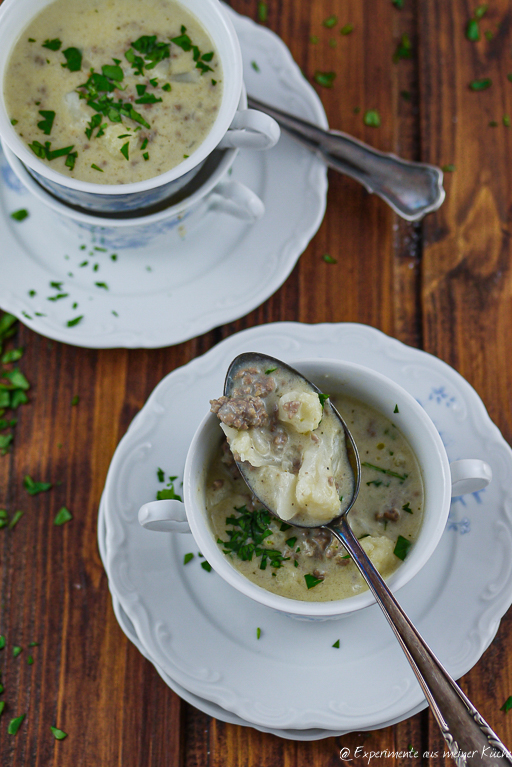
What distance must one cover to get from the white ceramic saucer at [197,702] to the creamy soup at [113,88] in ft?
3.93

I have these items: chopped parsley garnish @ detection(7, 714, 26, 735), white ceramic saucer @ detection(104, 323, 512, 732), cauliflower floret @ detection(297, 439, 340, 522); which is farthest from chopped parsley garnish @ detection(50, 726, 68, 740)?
cauliflower floret @ detection(297, 439, 340, 522)

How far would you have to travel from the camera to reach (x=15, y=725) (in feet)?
8.36

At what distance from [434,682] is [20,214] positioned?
2130 mm

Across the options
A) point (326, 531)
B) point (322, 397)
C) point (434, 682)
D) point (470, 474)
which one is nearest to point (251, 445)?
point (322, 397)

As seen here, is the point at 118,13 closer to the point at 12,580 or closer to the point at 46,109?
the point at 46,109

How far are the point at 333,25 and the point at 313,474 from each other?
1.98 metres

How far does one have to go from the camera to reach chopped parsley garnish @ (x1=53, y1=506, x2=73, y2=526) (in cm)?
268

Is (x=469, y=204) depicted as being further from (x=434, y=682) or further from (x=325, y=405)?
(x=434, y=682)

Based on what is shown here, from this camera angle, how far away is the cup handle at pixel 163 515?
198cm

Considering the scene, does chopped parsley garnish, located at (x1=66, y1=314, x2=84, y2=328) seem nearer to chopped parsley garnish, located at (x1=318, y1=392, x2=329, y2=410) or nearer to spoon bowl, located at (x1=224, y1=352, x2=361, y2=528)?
spoon bowl, located at (x1=224, y1=352, x2=361, y2=528)

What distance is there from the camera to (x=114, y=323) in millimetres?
2611

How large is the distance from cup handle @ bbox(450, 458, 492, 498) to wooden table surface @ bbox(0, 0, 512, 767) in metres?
0.72

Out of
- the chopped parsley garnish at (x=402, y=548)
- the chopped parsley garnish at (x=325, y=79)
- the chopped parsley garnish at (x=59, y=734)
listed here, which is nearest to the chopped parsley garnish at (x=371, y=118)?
the chopped parsley garnish at (x=325, y=79)

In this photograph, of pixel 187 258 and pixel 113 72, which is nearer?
pixel 113 72
